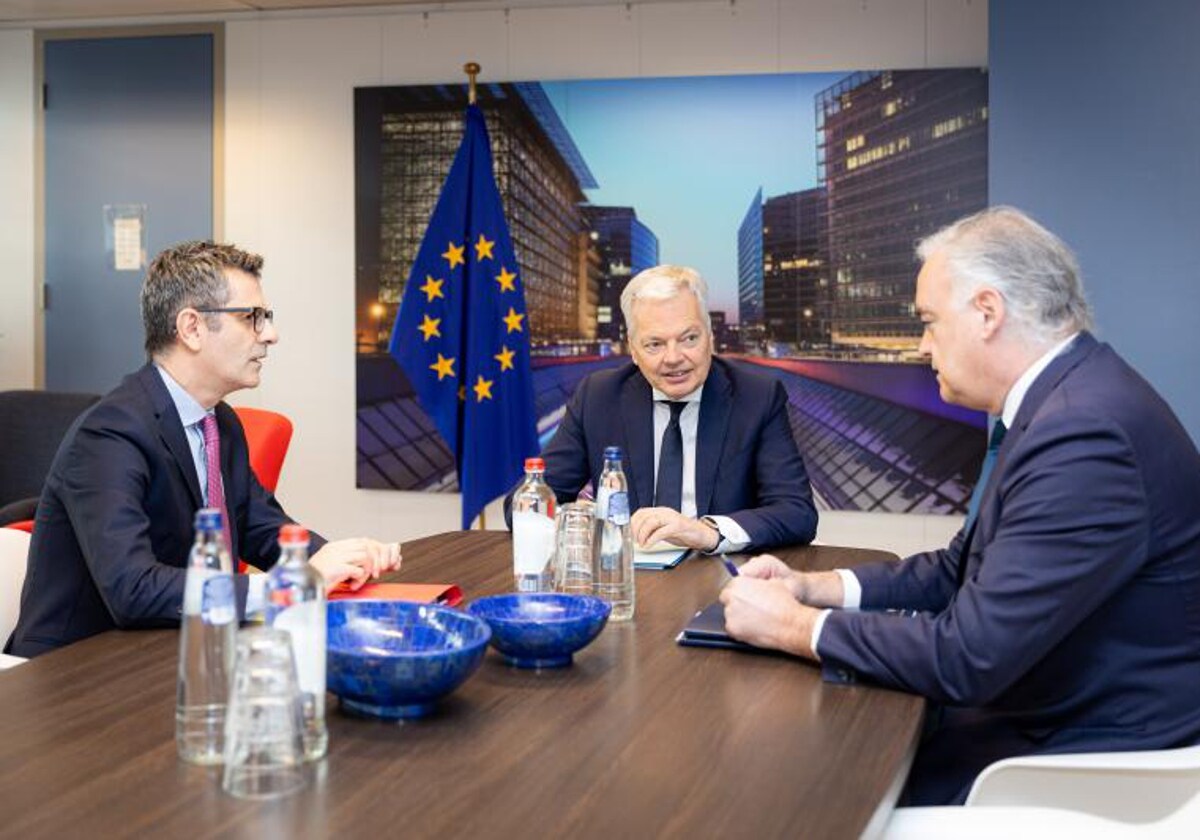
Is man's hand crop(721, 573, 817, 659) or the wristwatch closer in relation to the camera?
man's hand crop(721, 573, 817, 659)

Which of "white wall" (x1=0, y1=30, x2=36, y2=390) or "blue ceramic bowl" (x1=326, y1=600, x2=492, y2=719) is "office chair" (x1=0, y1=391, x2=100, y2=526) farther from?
"blue ceramic bowl" (x1=326, y1=600, x2=492, y2=719)

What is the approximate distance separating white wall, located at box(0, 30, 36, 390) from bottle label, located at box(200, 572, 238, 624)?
17.1ft

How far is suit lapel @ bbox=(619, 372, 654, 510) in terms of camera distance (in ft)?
10.4

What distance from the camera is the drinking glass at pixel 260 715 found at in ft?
4.21

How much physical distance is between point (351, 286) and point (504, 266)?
0.98 meters

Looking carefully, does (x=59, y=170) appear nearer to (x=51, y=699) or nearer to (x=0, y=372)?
(x=0, y=372)

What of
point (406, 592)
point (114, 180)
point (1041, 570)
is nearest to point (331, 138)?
point (114, 180)

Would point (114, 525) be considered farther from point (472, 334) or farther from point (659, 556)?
point (472, 334)

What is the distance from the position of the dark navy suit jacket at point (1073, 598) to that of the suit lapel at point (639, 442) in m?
1.34

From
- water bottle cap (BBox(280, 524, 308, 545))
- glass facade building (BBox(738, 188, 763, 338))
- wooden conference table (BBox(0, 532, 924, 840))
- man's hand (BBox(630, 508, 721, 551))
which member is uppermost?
glass facade building (BBox(738, 188, 763, 338))

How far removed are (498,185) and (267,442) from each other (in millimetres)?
1739

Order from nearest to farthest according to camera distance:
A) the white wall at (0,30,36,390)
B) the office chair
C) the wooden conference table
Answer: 1. the wooden conference table
2. the office chair
3. the white wall at (0,30,36,390)

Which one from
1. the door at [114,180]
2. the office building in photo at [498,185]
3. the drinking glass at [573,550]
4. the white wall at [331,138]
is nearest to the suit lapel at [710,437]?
the drinking glass at [573,550]

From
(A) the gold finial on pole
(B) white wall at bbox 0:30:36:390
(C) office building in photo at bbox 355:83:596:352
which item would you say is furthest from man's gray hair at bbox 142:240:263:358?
(B) white wall at bbox 0:30:36:390
